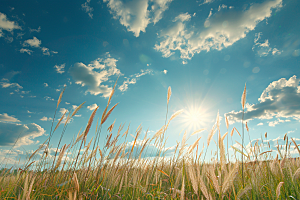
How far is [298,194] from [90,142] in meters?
2.92

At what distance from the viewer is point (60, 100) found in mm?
2346

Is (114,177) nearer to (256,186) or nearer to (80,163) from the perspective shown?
(80,163)

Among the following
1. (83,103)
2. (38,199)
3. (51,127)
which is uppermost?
(83,103)

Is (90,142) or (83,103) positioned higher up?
(83,103)

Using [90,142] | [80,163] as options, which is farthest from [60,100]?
[80,163]

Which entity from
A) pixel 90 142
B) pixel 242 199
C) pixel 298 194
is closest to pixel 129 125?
pixel 90 142

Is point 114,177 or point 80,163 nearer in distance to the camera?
point 114,177

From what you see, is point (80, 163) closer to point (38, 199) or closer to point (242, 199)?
point (38, 199)

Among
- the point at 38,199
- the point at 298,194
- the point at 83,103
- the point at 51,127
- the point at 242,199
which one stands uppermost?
the point at 83,103

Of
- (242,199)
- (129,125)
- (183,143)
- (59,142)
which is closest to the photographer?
(242,199)

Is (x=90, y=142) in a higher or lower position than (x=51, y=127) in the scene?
lower

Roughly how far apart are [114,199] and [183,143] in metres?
1.15

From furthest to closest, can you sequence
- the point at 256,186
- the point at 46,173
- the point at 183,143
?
the point at 46,173, the point at 183,143, the point at 256,186

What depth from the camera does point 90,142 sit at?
2.66 metres
